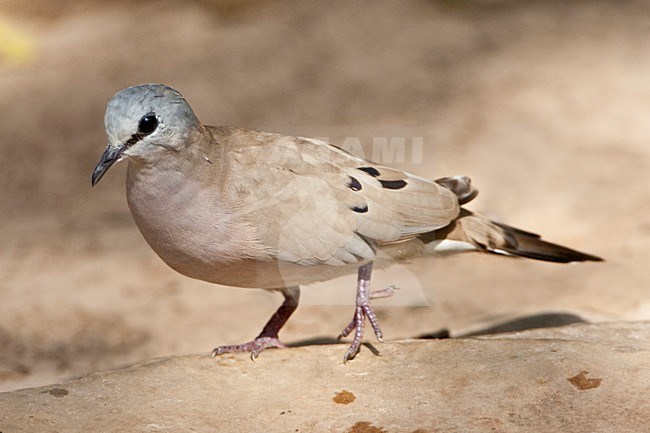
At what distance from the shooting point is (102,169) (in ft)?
9.74

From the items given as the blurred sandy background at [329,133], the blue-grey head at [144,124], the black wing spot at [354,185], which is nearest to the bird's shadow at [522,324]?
the blurred sandy background at [329,133]

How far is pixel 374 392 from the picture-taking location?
2988 mm

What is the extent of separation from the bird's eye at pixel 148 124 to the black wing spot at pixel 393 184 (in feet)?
3.17

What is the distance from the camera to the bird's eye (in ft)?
9.71

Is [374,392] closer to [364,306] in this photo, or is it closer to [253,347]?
[364,306]

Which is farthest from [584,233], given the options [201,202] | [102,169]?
[102,169]

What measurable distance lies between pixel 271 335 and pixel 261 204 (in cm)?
67

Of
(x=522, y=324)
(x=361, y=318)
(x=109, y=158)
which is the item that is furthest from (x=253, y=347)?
(x=522, y=324)

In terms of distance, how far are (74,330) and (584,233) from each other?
311 cm

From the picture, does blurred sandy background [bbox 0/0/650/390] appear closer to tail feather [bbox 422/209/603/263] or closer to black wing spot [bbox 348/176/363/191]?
tail feather [bbox 422/209/603/263]

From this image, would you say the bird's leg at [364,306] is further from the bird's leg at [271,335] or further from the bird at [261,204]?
the bird's leg at [271,335]

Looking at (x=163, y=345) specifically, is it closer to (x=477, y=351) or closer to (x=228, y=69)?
(x=477, y=351)

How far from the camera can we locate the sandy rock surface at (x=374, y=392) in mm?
2742

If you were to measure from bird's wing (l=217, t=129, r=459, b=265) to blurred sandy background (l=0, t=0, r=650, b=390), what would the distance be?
837 mm
